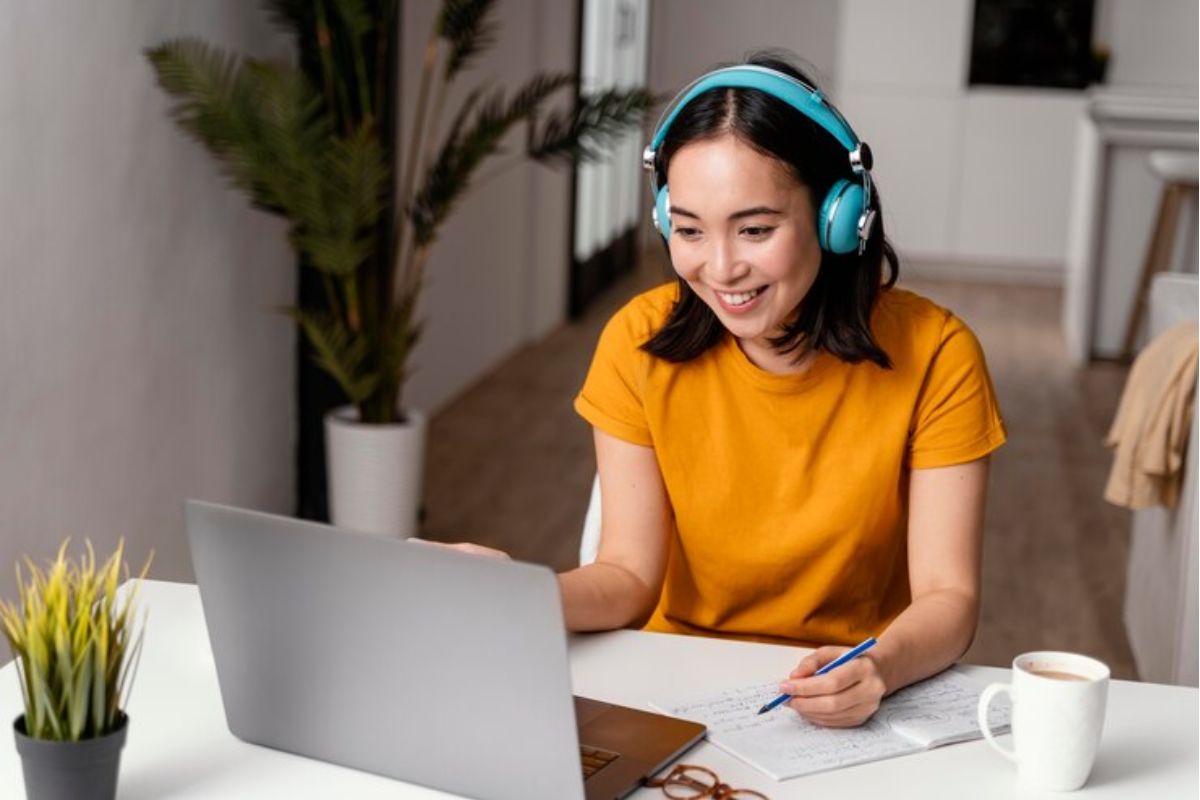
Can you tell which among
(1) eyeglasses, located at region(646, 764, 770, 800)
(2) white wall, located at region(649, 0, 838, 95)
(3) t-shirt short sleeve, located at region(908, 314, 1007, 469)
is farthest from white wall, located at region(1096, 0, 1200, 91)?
(1) eyeglasses, located at region(646, 764, 770, 800)

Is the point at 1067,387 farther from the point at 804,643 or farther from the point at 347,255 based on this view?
the point at 804,643

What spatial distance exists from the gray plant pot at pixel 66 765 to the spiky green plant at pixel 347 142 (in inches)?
89.6

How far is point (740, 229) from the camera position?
5.32 ft

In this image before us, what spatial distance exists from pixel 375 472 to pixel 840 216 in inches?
90.0

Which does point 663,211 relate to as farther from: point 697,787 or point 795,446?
point 697,787

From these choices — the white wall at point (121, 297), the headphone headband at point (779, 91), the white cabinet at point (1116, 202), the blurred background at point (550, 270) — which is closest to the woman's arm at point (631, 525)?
the headphone headband at point (779, 91)

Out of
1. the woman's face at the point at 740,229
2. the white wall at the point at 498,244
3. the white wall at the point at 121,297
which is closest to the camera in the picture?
the woman's face at the point at 740,229

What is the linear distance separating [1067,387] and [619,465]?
4.55 meters

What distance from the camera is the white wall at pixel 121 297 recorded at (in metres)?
2.86

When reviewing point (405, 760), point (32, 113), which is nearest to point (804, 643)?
point (405, 760)

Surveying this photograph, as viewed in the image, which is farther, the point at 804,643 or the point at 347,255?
the point at 347,255

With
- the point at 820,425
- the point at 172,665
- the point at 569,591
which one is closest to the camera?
the point at 172,665

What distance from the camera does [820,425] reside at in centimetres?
178

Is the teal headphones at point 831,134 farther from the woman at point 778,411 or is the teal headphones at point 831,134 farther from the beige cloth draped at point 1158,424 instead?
the beige cloth draped at point 1158,424
